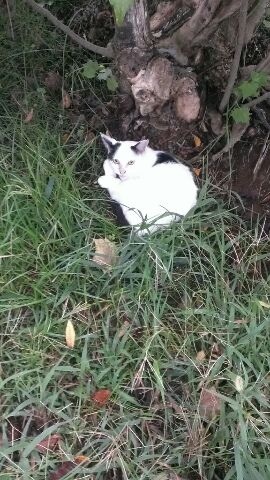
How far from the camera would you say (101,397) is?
162 centimetres

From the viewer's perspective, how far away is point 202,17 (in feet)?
6.42

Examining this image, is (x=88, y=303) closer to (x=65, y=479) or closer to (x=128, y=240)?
(x=128, y=240)

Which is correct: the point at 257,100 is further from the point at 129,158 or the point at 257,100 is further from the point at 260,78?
the point at 129,158

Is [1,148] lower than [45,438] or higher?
higher

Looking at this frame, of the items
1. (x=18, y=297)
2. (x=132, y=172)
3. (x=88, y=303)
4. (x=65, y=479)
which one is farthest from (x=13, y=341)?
(x=132, y=172)

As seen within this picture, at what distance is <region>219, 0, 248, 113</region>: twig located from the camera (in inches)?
71.8

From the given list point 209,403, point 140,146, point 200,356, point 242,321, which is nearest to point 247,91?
point 140,146

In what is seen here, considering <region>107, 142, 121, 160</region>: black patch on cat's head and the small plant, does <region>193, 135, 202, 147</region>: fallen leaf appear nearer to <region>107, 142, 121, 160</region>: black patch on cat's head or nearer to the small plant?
the small plant

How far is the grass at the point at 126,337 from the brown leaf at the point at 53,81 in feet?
1.18

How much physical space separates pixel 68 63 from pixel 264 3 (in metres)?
0.84

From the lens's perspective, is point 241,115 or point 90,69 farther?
point 90,69

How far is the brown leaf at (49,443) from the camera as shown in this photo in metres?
1.55

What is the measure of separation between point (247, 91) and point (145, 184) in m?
0.47

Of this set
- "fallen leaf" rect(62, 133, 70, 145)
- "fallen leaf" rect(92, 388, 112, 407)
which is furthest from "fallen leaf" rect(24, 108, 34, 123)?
"fallen leaf" rect(92, 388, 112, 407)
